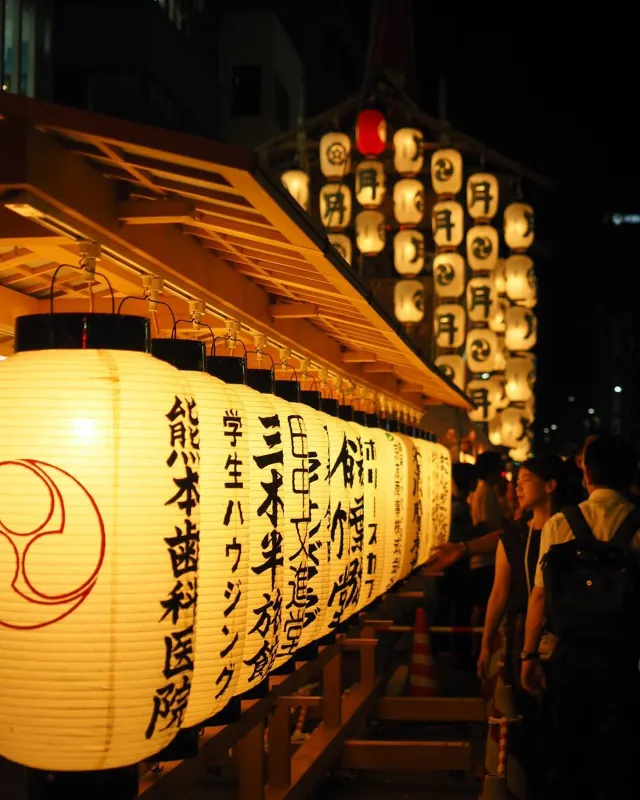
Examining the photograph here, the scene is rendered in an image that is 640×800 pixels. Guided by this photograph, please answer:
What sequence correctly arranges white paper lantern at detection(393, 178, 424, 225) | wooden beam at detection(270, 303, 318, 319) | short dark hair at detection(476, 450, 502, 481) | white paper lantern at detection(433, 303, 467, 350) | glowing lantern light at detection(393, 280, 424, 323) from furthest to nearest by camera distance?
white paper lantern at detection(433, 303, 467, 350) < glowing lantern light at detection(393, 280, 424, 323) < white paper lantern at detection(393, 178, 424, 225) < short dark hair at detection(476, 450, 502, 481) < wooden beam at detection(270, 303, 318, 319)

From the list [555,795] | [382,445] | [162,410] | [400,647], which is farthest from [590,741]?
[400,647]

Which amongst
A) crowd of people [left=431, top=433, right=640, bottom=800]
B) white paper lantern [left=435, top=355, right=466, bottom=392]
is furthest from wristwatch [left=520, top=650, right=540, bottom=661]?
white paper lantern [left=435, top=355, right=466, bottom=392]

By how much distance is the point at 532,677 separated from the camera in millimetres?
7469

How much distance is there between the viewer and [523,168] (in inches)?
950

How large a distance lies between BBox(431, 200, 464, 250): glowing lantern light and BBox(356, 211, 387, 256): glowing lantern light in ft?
5.52

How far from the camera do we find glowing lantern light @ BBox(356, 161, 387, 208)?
22.4 m

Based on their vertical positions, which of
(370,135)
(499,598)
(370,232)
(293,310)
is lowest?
(499,598)

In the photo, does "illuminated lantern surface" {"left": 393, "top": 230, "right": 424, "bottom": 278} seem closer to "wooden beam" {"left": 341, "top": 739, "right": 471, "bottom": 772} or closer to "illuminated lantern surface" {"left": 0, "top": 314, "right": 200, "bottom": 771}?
"wooden beam" {"left": 341, "top": 739, "right": 471, "bottom": 772}

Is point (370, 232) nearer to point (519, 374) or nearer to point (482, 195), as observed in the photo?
point (482, 195)

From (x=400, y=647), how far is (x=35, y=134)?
45.9 feet

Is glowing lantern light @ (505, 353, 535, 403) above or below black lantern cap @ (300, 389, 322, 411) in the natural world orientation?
above

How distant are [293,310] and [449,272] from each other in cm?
1702

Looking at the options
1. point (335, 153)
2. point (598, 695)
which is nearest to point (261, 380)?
point (598, 695)

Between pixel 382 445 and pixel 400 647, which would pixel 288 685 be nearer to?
pixel 382 445
